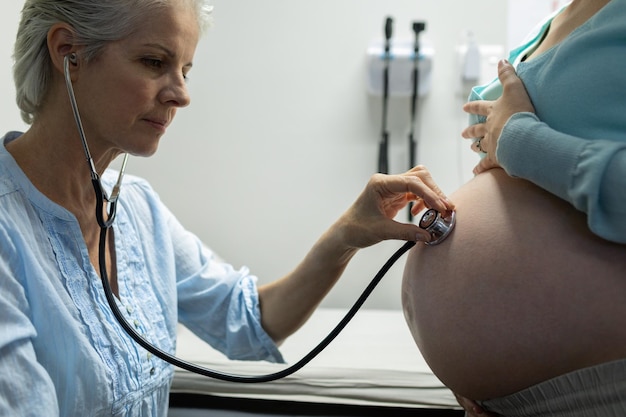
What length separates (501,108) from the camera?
33.8 inches

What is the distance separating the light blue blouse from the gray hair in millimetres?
103

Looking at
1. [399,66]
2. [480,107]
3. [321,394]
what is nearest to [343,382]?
[321,394]

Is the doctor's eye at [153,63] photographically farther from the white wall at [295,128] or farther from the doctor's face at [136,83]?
the white wall at [295,128]

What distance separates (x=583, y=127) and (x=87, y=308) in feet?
2.47

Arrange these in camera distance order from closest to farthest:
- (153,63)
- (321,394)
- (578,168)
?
(578,168) → (153,63) → (321,394)

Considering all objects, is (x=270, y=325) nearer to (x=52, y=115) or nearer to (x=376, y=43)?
(x=52, y=115)

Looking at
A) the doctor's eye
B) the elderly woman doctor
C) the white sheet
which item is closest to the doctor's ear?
the elderly woman doctor

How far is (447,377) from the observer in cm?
88

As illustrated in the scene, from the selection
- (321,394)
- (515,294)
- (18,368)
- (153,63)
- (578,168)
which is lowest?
(321,394)

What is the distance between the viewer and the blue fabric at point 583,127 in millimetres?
687

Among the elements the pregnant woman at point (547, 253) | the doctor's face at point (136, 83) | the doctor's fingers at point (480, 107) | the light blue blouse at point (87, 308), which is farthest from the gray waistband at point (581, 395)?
the doctor's face at point (136, 83)

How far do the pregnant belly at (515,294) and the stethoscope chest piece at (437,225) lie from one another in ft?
0.03

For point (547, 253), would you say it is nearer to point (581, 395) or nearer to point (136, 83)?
point (581, 395)

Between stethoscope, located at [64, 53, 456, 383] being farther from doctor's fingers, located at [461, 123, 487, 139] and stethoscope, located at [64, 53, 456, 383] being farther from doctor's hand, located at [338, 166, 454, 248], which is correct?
doctor's fingers, located at [461, 123, 487, 139]
